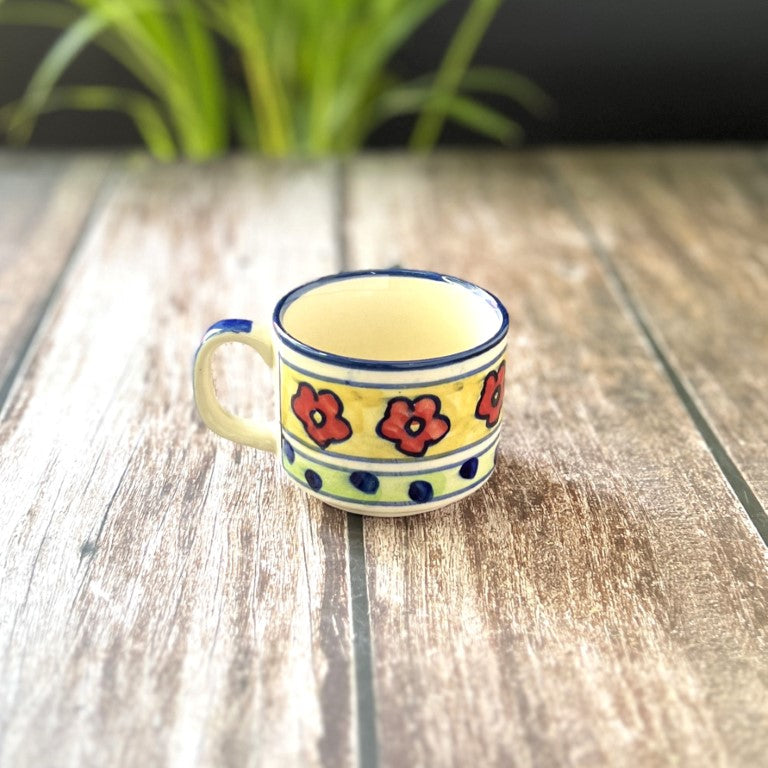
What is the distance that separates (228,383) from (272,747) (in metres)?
0.33

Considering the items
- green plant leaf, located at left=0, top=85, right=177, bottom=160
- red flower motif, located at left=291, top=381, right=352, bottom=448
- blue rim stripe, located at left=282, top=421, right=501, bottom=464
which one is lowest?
green plant leaf, located at left=0, top=85, right=177, bottom=160

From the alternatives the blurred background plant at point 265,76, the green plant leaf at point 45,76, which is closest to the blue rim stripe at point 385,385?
the blurred background plant at point 265,76

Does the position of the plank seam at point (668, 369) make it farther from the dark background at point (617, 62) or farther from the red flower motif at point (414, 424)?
the dark background at point (617, 62)

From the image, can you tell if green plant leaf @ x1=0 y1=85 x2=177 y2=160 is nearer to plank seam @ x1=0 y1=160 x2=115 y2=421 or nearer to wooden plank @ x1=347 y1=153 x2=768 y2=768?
plank seam @ x1=0 y1=160 x2=115 y2=421

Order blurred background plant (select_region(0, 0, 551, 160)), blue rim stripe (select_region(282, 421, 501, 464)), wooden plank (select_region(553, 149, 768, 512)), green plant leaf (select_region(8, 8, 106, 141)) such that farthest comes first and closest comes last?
green plant leaf (select_region(8, 8, 106, 141))
blurred background plant (select_region(0, 0, 551, 160))
wooden plank (select_region(553, 149, 768, 512))
blue rim stripe (select_region(282, 421, 501, 464))

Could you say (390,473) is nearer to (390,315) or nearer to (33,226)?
(390,315)

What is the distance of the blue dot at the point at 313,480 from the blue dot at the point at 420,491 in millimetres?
48

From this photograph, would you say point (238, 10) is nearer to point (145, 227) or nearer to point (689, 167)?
point (145, 227)

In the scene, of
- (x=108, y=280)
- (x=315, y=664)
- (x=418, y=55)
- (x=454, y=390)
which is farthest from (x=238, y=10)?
(x=315, y=664)

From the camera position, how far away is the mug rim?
0.49 meters

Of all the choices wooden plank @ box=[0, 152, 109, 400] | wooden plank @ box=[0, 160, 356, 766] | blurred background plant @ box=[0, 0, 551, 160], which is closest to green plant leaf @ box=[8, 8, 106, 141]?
blurred background plant @ box=[0, 0, 551, 160]

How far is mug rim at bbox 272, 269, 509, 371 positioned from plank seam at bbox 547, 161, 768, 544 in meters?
0.17

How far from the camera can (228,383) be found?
27.7 inches

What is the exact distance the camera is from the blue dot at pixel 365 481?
0.52 meters
